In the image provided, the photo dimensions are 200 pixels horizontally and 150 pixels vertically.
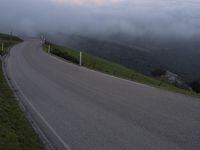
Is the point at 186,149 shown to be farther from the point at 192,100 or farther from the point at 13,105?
the point at 13,105

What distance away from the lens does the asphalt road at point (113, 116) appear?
7957mm

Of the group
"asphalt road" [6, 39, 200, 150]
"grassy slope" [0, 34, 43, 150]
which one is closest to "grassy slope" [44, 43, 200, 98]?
"asphalt road" [6, 39, 200, 150]

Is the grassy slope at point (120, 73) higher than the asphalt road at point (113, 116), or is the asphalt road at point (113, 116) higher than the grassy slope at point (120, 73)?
the asphalt road at point (113, 116)

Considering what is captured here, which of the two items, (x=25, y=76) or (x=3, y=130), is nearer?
(x=3, y=130)

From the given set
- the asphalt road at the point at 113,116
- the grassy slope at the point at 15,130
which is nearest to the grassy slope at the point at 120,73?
the asphalt road at the point at 113,116

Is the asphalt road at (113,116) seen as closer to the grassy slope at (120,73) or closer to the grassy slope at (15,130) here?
the grassy slope at (15,130)

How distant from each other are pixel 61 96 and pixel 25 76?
8.11m

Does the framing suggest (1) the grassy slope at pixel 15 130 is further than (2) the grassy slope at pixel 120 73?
No

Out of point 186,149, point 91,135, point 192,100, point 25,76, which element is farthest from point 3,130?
point 25,76

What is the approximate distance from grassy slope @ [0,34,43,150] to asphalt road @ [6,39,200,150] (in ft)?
1.32

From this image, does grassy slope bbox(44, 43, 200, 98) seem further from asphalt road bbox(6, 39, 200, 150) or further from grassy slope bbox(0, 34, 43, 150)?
grassy slope bbox(0, 34, 43, 150)

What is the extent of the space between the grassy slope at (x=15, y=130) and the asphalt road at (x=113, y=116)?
0.40 meters

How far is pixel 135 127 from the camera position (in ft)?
29.8

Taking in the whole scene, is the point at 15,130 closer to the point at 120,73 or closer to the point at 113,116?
the point at 113,116
